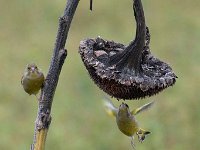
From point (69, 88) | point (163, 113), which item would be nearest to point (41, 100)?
point (163, 113)

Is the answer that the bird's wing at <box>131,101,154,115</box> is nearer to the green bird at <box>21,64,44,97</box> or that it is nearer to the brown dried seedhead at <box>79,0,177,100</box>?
the brown dried seedhead at <box>79,0,177,100</box>

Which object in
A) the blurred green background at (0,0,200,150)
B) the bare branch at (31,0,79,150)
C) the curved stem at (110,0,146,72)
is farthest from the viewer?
the blurred green background at (0,0,200,150)

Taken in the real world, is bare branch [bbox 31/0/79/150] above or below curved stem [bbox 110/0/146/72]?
below

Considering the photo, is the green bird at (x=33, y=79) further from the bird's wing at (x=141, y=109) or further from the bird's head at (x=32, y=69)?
the bird's wing at (x=141, y=109)

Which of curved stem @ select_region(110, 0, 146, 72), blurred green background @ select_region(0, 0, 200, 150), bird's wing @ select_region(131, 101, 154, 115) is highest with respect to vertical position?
blurred green background @ select_region(0, 0, 200, 150)

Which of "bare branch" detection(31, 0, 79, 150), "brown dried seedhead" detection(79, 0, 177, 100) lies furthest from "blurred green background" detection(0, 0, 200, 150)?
"bare branch" detection(31, 0, 79, 150)

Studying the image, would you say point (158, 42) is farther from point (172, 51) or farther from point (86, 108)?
point (86, 108)

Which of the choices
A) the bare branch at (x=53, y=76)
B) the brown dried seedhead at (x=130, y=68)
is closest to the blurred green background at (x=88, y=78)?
the brown dried seedhead at (x=130, y=68)
